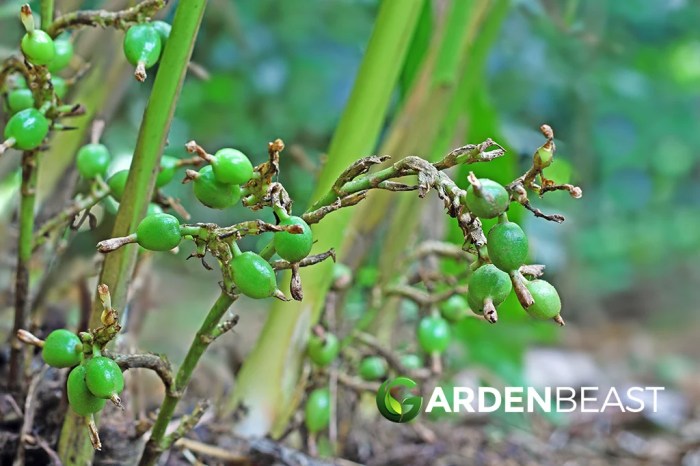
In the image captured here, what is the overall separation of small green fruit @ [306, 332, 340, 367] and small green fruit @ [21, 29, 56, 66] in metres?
0.32

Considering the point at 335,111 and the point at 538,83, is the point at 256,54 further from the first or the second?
the point at 538,83

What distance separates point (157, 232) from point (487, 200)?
0.46 ft

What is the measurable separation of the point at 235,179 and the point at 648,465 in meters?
1.08

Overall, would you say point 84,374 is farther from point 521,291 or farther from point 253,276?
point 521,291

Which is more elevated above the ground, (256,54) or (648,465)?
(256,54)

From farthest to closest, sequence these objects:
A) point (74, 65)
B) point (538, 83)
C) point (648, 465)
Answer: point (538, 83), point (648, 465), point (74, 65)

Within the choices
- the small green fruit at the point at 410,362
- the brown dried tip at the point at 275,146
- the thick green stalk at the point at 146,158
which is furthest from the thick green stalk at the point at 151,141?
the small green fruit at the point at 410,362

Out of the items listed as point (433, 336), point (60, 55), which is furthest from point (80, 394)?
point (433, 336)

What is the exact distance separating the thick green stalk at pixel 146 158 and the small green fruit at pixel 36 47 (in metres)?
0.05

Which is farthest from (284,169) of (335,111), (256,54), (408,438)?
(408,438)

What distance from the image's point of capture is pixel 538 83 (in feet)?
6.01

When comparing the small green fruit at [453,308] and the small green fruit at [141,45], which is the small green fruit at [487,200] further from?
the small green fruit at [453,308]

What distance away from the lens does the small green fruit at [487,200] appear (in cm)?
29

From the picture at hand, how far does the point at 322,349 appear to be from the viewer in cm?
63
